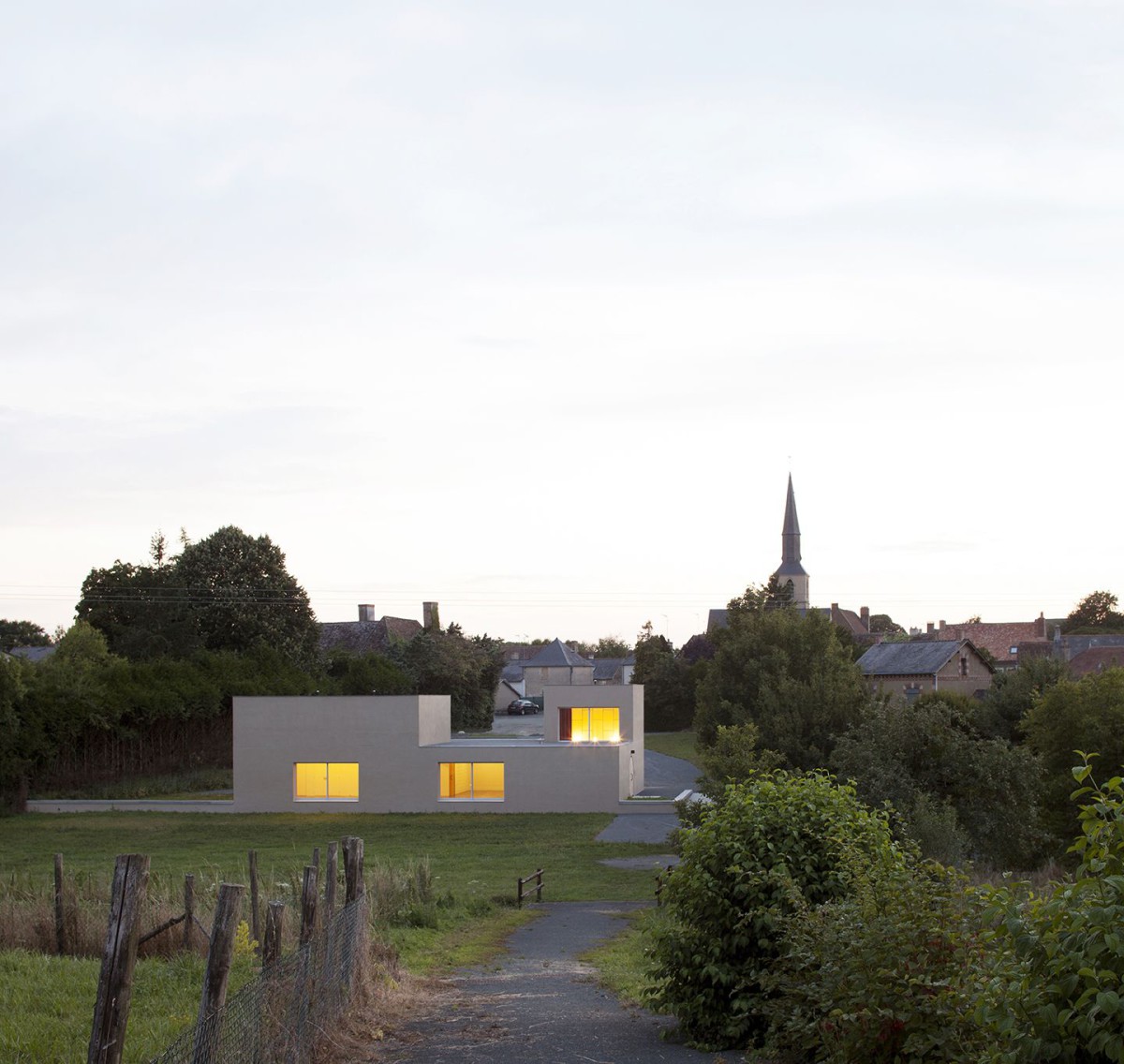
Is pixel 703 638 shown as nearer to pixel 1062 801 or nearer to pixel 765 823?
pixel 1062 801

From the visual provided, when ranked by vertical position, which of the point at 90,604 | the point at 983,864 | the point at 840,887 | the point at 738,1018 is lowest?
the point at 983,864

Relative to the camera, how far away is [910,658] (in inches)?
2768

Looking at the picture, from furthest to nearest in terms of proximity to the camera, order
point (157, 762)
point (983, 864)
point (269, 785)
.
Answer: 1. point (157, 762)
2. point (269, 785)
3. point (983, 864)

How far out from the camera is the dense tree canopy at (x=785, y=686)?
40.1 meters

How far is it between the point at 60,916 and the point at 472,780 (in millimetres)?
30334

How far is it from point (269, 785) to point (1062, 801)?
Result: 24.5 meters

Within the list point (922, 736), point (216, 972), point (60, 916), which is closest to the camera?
point (216, 972)

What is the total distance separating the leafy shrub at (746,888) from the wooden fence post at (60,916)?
6355 mm

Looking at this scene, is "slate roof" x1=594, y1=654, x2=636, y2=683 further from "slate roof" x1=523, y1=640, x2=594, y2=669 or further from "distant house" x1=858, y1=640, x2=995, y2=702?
"distant house" x1=858, y1=640, x2=995, y2=702

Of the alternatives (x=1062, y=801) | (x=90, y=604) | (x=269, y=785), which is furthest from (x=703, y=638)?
(x=1062, y=801)

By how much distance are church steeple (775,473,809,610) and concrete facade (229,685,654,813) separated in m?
80.9

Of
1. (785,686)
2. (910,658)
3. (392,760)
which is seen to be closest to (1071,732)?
(785,686)

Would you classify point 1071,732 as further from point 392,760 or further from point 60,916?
point 60,916

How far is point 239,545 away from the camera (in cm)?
6362
